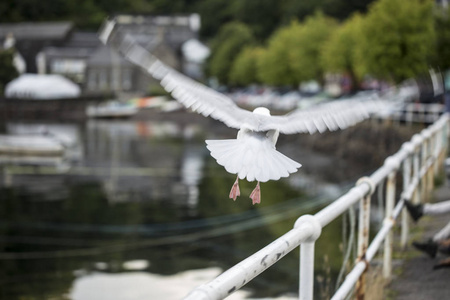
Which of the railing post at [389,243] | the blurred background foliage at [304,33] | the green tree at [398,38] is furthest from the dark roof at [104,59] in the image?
the railing post at [389,243]

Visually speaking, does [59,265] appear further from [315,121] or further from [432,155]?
[315,121]

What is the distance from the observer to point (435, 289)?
5098 millimetres

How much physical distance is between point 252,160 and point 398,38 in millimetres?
29222

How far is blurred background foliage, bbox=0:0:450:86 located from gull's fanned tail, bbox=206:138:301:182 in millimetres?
5656

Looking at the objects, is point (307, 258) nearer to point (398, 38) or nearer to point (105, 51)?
point (398, 38)

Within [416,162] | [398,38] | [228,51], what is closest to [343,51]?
[398,38]

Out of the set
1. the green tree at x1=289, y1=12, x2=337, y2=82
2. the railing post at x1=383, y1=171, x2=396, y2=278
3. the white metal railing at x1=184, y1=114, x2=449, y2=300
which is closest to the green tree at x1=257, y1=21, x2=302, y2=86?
the green tree at x1=289, y1=12, x2=337, y2=82

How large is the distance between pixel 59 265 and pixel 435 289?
372 inches

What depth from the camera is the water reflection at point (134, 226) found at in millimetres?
11617

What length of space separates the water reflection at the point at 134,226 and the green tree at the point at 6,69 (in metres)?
45.6

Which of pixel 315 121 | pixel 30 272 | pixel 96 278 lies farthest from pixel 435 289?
pixel 30 272

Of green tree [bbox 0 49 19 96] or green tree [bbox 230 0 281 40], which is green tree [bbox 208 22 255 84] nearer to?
green tree [bbox 230 0 281 40]

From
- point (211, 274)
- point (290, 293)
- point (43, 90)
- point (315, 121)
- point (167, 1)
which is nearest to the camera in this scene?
point (315, 121)

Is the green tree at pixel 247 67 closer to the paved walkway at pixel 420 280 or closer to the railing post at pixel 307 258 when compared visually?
the paved walkway at pixel 420 280
